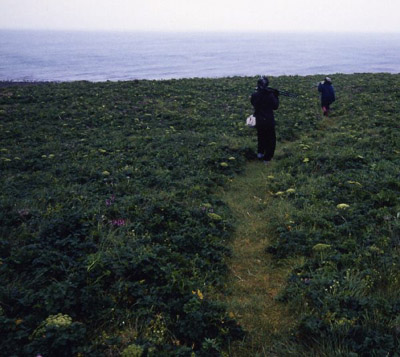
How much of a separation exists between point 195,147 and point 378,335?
39.2 ft

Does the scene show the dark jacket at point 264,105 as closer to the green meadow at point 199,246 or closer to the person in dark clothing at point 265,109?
the person in dark clothing at point 265,109

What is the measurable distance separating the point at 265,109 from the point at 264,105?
171mm

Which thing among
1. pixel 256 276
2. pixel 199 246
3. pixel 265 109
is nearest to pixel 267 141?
pixel 265 109

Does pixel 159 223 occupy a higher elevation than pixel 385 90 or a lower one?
lower

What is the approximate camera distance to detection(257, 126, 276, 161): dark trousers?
45.1 ft

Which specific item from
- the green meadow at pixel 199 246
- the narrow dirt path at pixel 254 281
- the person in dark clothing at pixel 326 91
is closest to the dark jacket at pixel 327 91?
the person in dark clothing at pixel 326 91

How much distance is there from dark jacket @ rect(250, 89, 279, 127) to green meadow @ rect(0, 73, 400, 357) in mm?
1853

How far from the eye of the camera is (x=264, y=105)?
44.0 ft

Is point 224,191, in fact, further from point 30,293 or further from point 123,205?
point 30,293

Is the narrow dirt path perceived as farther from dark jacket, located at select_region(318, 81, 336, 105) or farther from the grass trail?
dark jacket, located at select_region(318, 81, 336, 105)

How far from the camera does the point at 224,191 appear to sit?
11734 mm

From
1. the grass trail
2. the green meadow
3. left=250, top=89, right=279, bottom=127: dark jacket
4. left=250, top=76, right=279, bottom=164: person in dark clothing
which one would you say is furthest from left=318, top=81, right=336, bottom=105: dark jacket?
the grass trail

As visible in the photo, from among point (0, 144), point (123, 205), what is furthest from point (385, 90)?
point (0, 144)

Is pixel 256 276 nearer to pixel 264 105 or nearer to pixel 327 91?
pixel 264 105
